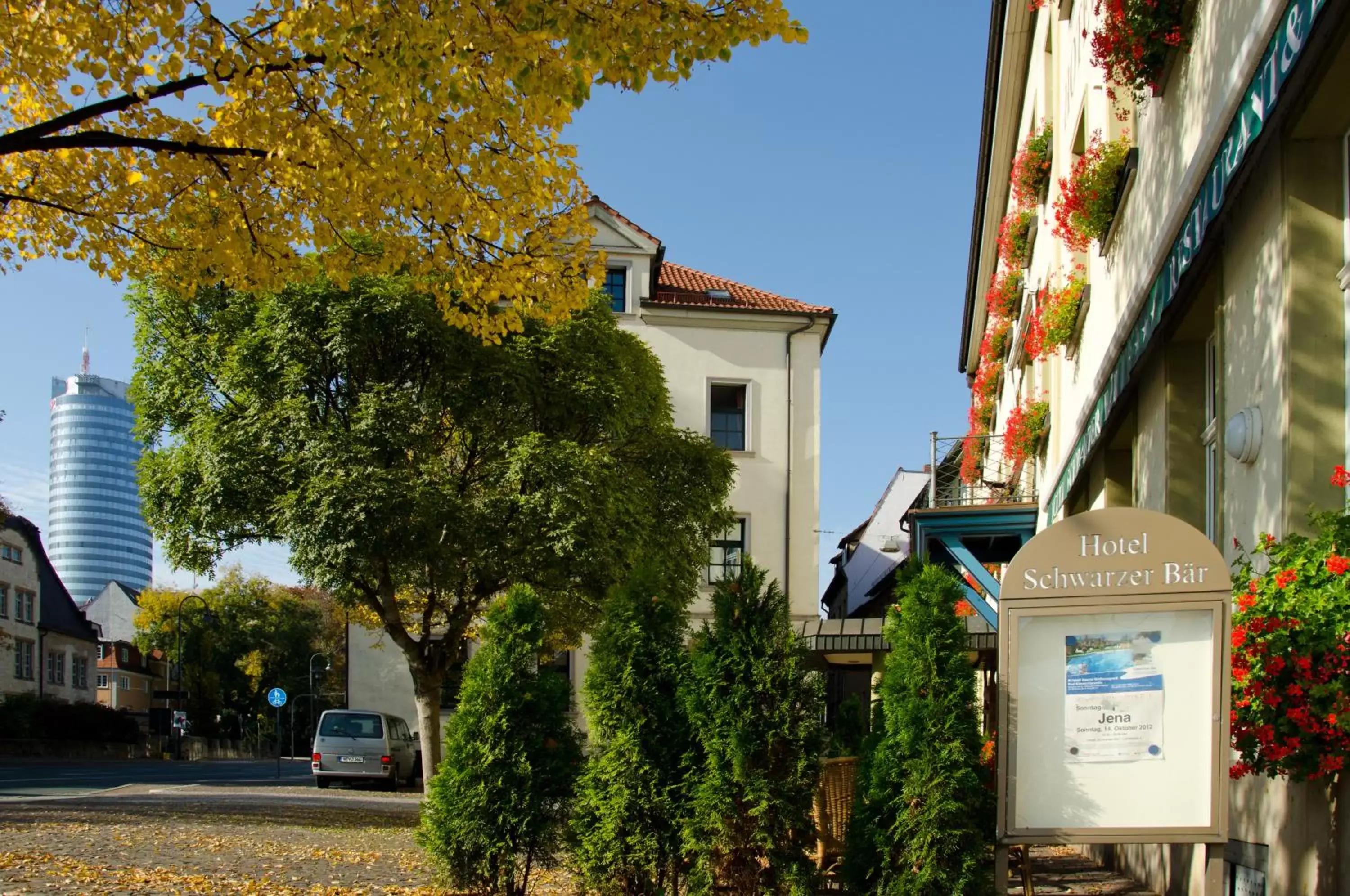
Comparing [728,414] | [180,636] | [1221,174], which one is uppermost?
[728,414]

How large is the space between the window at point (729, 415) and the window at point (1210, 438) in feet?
85.0

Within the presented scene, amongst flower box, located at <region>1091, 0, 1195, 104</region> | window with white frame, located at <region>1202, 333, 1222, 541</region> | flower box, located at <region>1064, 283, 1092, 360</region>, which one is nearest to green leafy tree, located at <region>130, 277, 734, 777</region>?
flower box, located at <region>1064, 283, 1092, 360</region>

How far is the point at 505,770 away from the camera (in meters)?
8.88

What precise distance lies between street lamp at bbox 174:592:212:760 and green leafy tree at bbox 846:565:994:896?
57.8 metres

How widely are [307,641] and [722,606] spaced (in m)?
85.7

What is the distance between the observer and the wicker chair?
9.20m

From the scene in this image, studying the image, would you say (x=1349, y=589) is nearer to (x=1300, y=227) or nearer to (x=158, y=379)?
(x=1300, y=227)

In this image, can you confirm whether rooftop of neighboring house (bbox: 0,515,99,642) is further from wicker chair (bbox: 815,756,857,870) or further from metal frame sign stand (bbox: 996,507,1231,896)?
metal frame sign stand (bbox: 996,507,1231,896)

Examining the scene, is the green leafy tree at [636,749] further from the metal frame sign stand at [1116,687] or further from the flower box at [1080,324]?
the flower box at [1080,324]

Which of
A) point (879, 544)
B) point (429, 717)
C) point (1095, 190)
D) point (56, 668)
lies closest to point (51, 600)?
point (56, 668)

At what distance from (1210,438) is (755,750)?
13.4 feet

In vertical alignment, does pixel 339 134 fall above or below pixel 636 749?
above

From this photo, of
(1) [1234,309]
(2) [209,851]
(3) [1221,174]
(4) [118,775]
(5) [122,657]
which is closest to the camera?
(3) [1221,174]

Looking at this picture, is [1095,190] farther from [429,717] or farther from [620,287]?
[620,287]
